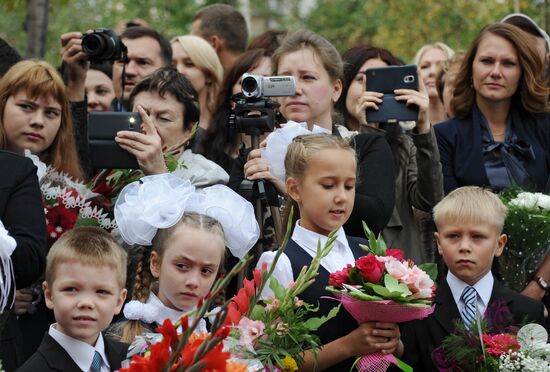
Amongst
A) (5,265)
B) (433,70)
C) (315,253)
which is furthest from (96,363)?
(433,70)

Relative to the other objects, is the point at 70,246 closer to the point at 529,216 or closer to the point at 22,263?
the point at 22,263

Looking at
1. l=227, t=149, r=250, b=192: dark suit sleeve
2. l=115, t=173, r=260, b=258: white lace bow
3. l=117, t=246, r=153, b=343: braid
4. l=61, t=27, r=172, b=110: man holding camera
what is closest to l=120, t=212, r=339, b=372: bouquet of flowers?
l=117, t=246, r=153, b=343: braid

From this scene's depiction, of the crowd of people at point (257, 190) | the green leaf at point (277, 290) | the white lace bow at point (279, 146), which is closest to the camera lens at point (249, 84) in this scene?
the crowd of people at point (257, 190)

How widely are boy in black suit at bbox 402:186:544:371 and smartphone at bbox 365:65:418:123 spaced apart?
74 centimetres

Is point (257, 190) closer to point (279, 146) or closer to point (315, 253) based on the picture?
point (279, 146)

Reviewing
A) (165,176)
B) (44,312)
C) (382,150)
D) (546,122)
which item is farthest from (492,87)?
(44,312)

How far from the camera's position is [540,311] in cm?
506

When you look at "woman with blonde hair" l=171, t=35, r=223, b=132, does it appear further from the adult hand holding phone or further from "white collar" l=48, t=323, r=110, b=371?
"white collar" l=48, t=323, r=110, b=371

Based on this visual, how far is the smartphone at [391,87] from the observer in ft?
19.2

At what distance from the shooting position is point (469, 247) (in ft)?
16.8

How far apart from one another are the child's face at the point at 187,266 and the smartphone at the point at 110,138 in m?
0.70

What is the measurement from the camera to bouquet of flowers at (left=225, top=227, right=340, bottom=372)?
3439mm

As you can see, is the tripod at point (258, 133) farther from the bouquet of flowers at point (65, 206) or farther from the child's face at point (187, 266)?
the bouquet of flowers at point (65, 206)

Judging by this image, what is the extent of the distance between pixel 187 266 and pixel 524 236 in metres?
1.79
